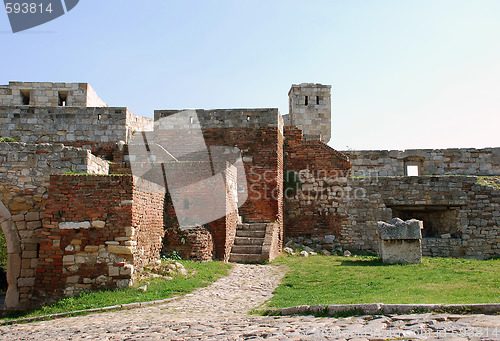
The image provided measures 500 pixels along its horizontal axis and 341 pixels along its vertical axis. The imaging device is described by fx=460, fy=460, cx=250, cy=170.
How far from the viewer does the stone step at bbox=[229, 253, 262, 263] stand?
1313 cm

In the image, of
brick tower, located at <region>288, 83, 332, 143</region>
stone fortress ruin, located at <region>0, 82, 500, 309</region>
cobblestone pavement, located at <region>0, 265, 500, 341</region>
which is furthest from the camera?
brick tower, located at <region>288, 83, 332, 143</region>

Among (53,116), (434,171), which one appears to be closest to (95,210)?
(53,116)

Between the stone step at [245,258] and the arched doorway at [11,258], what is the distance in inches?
220

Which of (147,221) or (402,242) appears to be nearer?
(147,221)

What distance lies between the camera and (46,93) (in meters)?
18.6

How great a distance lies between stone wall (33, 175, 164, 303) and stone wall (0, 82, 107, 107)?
9623mm

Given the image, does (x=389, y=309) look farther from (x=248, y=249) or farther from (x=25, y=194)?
(x=25, y=194)

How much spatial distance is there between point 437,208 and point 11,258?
46.9 feet

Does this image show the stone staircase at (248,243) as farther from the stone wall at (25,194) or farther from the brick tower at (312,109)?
the brick tower at (312,109)

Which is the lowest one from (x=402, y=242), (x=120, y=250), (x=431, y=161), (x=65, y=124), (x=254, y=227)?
(x=402, y=242)

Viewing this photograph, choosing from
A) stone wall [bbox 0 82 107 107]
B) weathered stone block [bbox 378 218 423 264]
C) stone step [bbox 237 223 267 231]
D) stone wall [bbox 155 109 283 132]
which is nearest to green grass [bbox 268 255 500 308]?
weathered stone block [bbox 378 218 423 264]

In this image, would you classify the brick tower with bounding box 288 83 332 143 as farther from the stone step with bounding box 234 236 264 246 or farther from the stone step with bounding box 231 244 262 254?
the stone step with bounding box 231 244 262 254

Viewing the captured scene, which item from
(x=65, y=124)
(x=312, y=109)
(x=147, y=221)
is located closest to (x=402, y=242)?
(x=147, y=221)

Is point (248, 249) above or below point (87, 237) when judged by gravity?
below
